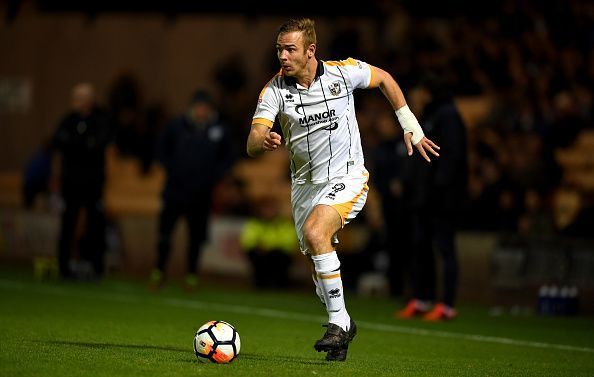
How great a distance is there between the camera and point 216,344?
729 centimetres

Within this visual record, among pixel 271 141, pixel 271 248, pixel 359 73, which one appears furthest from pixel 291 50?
pixel 271 248

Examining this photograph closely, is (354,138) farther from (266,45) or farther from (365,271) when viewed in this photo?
(266,45)

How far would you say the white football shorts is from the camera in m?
7.91

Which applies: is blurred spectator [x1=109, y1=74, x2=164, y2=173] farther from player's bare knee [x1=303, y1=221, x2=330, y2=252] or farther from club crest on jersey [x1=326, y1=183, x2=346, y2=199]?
player's bare knee [x1=303, y1=221, x2=330, y2=252]

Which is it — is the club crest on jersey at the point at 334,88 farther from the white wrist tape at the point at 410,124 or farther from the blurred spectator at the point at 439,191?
the blurred spectator at the point at 439,191

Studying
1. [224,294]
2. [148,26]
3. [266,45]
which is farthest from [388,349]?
[148,26]

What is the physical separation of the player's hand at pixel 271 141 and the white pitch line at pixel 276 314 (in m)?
3.38

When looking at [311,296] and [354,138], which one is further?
[311,296]

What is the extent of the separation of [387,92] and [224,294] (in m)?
6.91

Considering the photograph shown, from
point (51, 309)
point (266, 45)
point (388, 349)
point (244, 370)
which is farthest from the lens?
Result: point (266, 45)

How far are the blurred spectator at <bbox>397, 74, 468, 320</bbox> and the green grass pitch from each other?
0.38 m

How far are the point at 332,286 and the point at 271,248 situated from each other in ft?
27.8

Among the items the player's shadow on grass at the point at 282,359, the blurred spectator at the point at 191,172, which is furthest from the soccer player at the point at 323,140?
the blurred spectator at the point at 191,172

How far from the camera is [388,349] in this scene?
9.03 m
